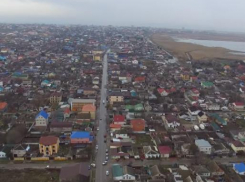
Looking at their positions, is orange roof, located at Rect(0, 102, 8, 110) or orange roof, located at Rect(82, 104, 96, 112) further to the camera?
Answer: orange roof, located at Rect(0, 102, 8, 110)

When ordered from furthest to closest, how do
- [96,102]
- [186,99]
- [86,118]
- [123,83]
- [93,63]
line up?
[93,63]
[123,83]
[186,99]
[96,102]
[86,118]

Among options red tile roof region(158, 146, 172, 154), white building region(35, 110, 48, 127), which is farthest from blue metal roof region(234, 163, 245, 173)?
white building region(35, 110, 48, 127)

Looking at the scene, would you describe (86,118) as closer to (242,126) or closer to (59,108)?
(59,108)

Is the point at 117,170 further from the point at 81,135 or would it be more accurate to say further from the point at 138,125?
the point at 138,125

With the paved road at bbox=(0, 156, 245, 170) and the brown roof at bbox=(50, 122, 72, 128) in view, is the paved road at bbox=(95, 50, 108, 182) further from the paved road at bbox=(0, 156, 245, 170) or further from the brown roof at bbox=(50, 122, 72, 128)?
the brown roof at bbox=(50, 122, 72, 128)

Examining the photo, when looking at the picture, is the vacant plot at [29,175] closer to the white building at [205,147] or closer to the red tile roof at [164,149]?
the red tile roof at [164,149]

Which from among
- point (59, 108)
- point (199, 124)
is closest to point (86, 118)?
point (59, 108)

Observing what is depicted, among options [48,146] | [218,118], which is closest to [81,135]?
[48,146]

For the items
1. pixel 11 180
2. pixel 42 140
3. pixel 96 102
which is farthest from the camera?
pixel 96 102
